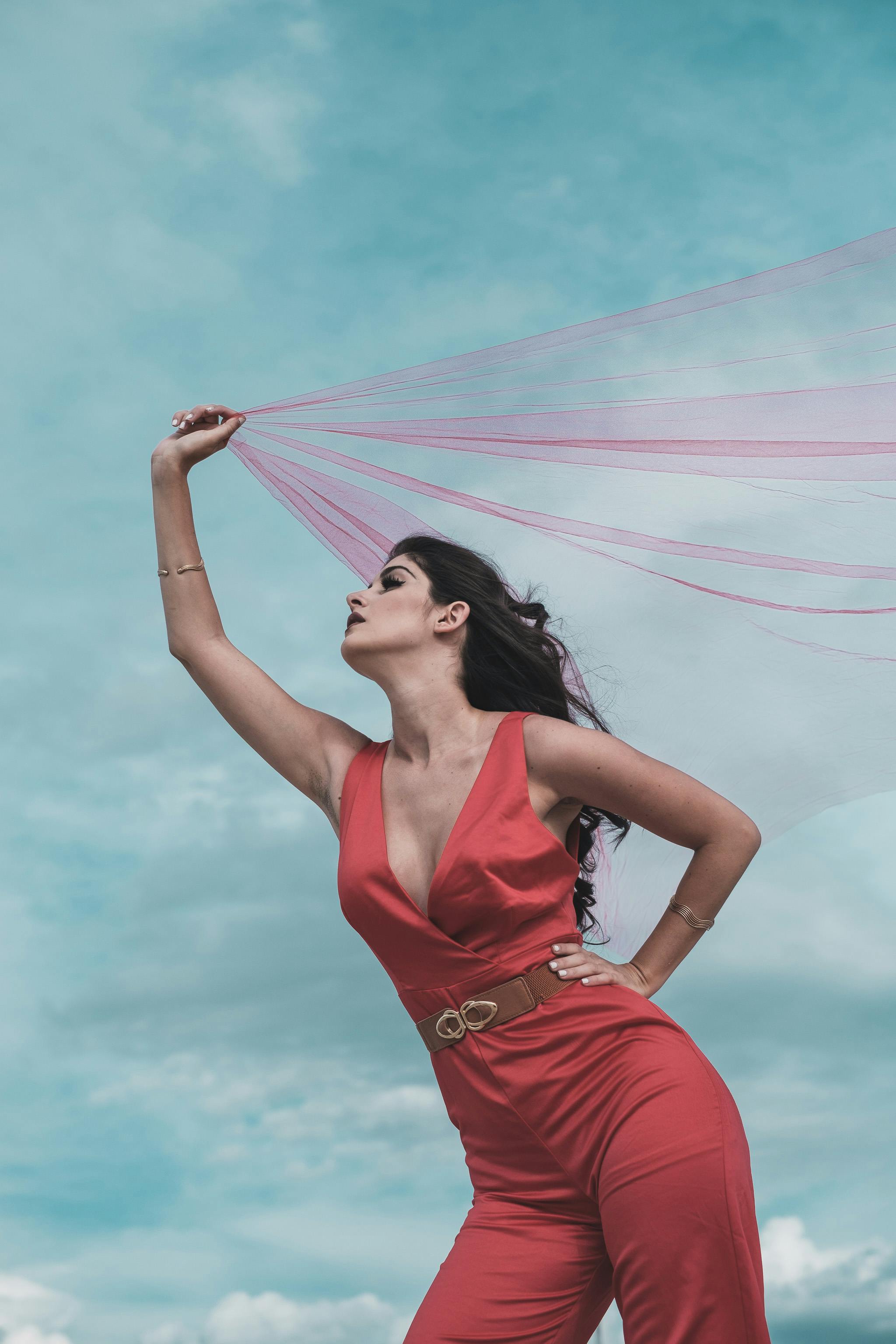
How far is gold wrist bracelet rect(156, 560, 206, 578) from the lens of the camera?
10.4ft

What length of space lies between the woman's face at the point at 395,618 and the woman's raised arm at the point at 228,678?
0.24 m

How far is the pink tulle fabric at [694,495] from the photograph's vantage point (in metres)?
3.47

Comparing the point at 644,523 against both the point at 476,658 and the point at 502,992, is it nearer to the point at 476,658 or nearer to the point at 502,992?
the point at 476,658

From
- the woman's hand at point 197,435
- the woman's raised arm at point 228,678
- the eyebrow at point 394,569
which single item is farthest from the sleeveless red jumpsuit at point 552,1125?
the woman's hand at point 197,435

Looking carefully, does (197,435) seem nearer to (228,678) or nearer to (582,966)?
(228,678)

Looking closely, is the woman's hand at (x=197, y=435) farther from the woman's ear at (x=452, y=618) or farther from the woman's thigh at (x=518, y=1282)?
the woman's thigh at (x=518, y=1282)

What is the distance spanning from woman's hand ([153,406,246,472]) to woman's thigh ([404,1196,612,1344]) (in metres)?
1.98

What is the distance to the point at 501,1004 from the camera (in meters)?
2.65

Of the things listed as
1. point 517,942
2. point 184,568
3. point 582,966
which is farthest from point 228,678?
point 582,966

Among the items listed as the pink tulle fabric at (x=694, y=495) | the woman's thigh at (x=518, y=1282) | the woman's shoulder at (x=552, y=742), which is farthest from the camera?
the pink tulle fabric at (x=694, y=495)

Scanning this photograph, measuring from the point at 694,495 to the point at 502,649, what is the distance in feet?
2.51

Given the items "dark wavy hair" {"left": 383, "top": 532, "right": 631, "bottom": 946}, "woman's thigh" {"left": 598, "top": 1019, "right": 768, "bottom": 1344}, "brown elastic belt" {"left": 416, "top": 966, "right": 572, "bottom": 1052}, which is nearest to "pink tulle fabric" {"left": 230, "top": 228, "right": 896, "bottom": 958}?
"dark wavy hair" {"left": 383, "top": 532, "right": 631, "bottom": 946}

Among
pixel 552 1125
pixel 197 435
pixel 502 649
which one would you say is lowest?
pixel 552 1125

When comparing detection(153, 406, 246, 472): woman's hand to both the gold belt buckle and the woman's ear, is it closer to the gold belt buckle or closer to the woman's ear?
the woman's ear
